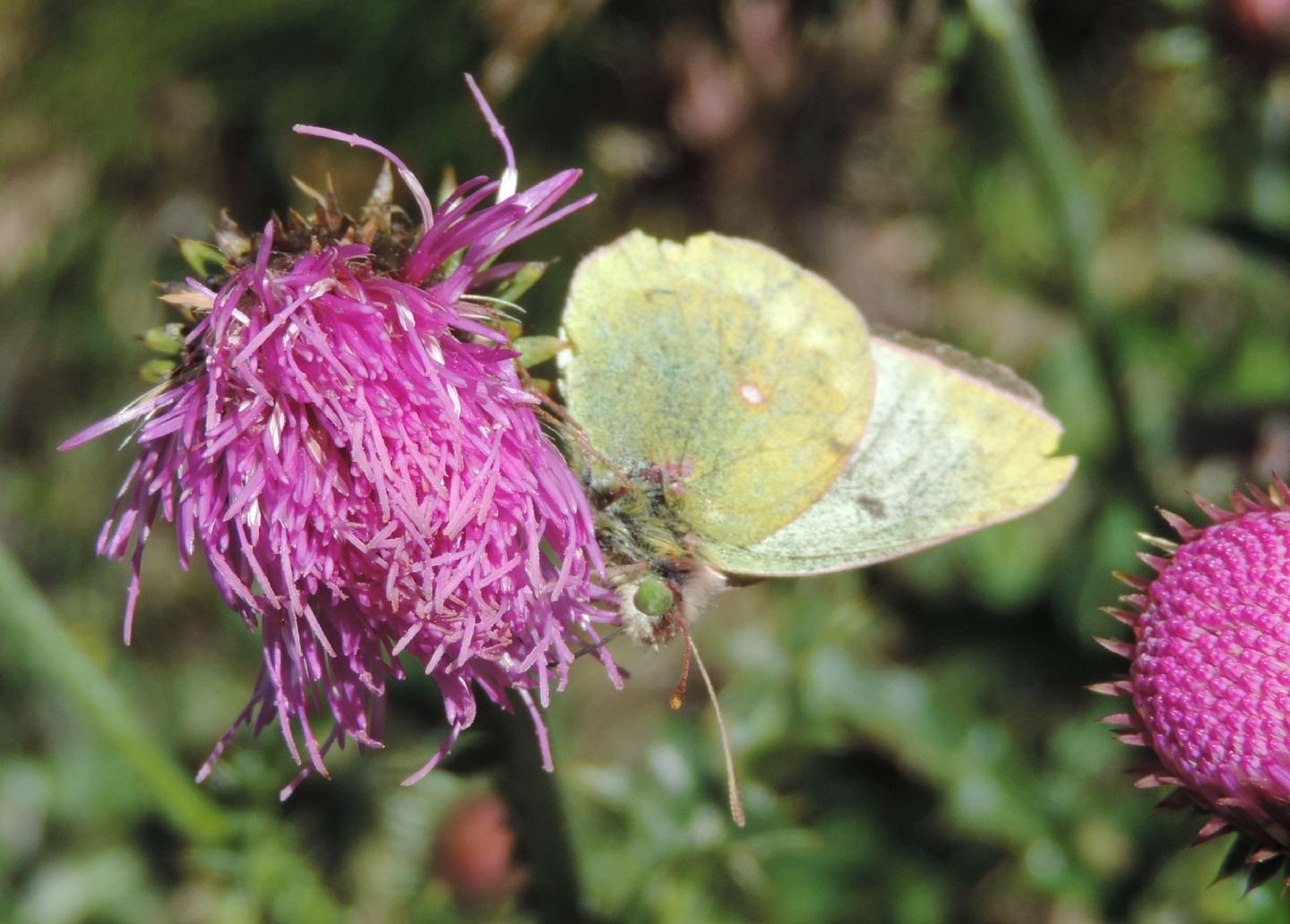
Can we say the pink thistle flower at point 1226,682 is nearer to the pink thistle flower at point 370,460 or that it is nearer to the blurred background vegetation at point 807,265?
the pink thistle flower at point 370,460

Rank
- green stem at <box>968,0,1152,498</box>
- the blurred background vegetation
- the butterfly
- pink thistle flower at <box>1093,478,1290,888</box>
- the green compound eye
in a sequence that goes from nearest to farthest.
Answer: pink thistle flower at <box>1093,478,1290,888</box> → the green compound eye → the butterfly → green stem at <box>968,0,1152,498</box> → the blurred background vegetation

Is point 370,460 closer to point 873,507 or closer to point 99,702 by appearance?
point 873,507

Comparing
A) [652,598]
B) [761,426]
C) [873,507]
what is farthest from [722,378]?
[652,598]

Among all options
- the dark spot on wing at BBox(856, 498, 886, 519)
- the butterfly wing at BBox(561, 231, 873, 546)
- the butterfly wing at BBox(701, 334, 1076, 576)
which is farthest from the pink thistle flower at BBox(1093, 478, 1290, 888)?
the butterfly wing at BBox(561, 231, 873, 546)

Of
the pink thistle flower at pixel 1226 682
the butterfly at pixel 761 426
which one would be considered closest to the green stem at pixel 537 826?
the butterfly at pixel 761 426

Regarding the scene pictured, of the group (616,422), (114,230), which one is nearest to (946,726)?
(616,422)

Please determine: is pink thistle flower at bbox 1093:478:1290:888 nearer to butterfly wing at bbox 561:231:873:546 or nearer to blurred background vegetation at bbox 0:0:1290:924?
butterfly wing at bbox 561:231:873:546

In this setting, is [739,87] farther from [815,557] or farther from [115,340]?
[815,557]

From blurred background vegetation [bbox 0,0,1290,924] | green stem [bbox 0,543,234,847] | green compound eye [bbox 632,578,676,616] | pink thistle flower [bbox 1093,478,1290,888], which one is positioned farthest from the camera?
blurred background vegetation [bbox 0,0,1290,924]
